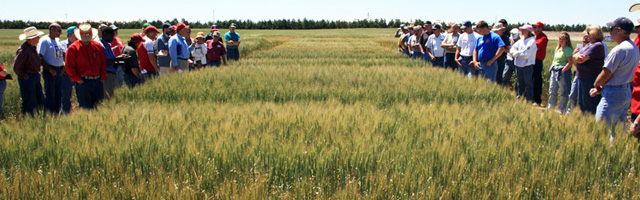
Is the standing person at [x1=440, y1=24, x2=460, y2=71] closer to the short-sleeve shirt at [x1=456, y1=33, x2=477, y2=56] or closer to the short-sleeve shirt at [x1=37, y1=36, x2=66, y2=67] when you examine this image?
the short-sleeve shirt at [x1=456, y1=33, x2=477, y2=56]

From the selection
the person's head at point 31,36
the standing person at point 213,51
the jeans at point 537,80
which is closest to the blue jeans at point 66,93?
the person's head at point 31,36

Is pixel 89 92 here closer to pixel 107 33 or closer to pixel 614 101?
pixel 107 33

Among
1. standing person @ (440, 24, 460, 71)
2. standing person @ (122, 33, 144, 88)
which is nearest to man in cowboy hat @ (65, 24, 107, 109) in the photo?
standing person @ (122, 33, 144, 88)

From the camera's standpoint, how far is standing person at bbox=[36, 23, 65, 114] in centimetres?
766

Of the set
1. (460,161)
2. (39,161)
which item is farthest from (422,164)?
(39,161)

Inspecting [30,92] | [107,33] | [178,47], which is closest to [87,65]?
[107,33]

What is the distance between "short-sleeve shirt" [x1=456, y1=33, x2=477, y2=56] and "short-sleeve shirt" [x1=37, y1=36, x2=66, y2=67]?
28.7 ft

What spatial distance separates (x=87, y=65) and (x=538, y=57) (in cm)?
916

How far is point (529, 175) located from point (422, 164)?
798 millimetres

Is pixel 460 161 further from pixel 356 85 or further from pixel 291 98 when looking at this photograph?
pixel 356 85

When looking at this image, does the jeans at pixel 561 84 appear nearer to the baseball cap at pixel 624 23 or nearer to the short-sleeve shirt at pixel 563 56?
the short-sleeve shirt at pixel 563 56

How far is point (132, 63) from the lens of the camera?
8164mm

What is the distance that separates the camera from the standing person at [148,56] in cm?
906

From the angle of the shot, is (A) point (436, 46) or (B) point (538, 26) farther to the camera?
(A) point (436, 46)
